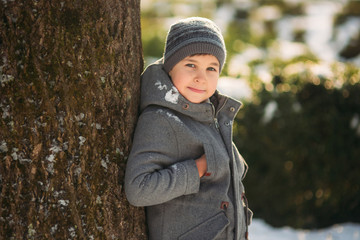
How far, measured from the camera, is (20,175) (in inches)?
67.1

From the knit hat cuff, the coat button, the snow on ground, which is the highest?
the knit hat cuff

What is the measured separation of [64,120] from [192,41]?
0.73 meters

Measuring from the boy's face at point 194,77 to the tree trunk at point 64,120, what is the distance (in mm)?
281

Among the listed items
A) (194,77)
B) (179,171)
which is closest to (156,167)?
(179,171)

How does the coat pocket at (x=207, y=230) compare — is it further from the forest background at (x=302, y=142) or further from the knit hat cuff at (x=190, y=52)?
the forest background at (x=302, y=142)

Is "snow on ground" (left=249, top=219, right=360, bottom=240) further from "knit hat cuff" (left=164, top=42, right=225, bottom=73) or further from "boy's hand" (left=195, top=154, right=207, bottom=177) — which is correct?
"knit hat cuff" (left=164, top=42, right=225, bottom=73)

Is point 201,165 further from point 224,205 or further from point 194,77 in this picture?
point 194,77

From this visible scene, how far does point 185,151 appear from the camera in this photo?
2.03 metres

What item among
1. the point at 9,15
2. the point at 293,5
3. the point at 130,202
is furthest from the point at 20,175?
the point at 293,5

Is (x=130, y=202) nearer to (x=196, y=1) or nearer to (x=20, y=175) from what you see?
(x=20, y=175)

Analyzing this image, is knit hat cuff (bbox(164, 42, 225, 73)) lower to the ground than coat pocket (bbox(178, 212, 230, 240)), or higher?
higher

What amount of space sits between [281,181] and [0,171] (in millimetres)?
3420

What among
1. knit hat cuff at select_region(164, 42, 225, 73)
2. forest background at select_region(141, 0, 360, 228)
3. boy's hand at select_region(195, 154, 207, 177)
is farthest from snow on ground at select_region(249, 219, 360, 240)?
knit hat cuff at select_region(164, 42, 225, 73)

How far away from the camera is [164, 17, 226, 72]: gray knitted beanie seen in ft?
6.79
